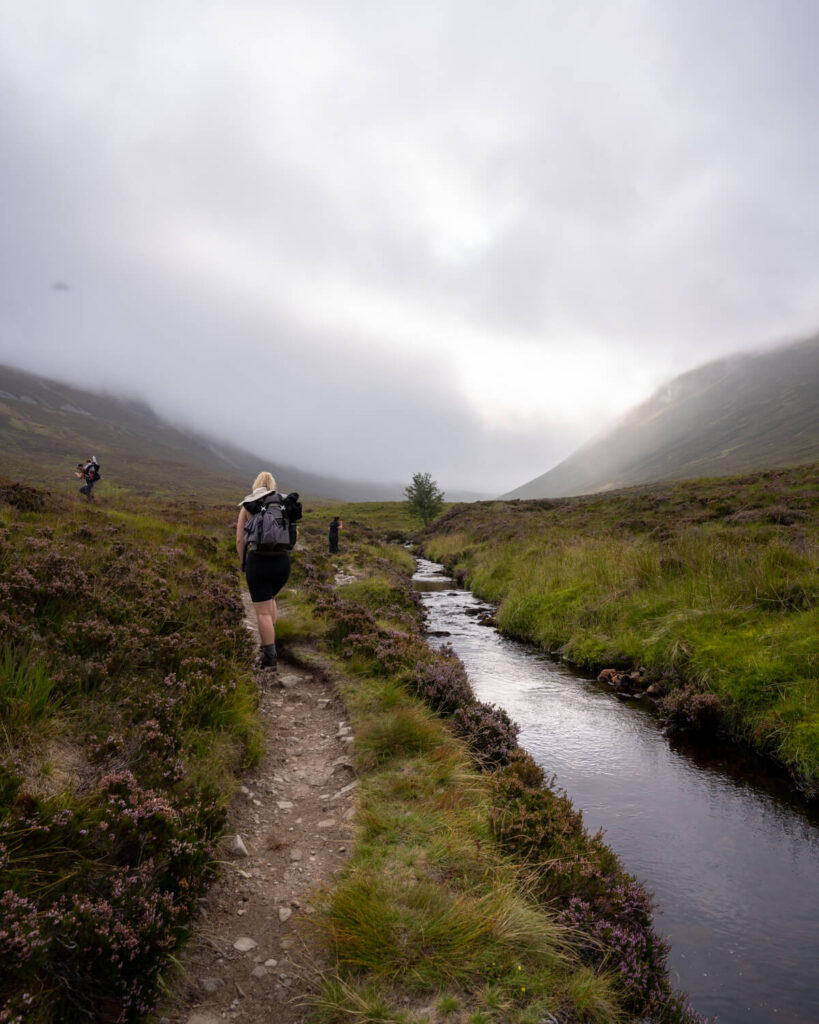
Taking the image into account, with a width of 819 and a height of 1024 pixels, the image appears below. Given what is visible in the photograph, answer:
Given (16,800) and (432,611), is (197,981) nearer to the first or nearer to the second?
(16,800)

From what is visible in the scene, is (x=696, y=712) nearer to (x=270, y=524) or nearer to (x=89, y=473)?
(x=270, y=524)

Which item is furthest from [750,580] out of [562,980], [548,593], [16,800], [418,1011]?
[16,800]

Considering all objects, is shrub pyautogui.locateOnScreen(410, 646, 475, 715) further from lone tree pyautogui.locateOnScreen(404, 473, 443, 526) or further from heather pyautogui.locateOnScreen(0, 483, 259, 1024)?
lone tree pyautogui.locateOnScreen(404, 473, 443, 526)

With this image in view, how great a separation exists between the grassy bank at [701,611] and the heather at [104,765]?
7.96m

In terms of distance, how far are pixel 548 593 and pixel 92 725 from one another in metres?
14.2

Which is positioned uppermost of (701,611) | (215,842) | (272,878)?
(701,611)

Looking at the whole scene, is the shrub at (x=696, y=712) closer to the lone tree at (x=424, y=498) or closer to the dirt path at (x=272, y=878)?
the dirt path at (x=272, y=878)

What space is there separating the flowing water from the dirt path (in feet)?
10.7

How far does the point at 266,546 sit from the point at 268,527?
318 millimetres

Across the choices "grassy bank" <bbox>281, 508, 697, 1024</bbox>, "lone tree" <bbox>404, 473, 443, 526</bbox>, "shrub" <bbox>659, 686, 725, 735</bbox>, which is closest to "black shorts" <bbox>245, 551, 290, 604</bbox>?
"grassy bank" <bbox>281, 508, 697, 1024</bbox>

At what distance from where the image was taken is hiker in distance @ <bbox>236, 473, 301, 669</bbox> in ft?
28.2

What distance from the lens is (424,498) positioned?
6619 cm

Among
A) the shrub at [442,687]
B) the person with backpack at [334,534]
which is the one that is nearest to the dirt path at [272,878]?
the shrub at [442,687]

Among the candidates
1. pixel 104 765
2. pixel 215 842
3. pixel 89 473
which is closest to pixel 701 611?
pixel 215 842
